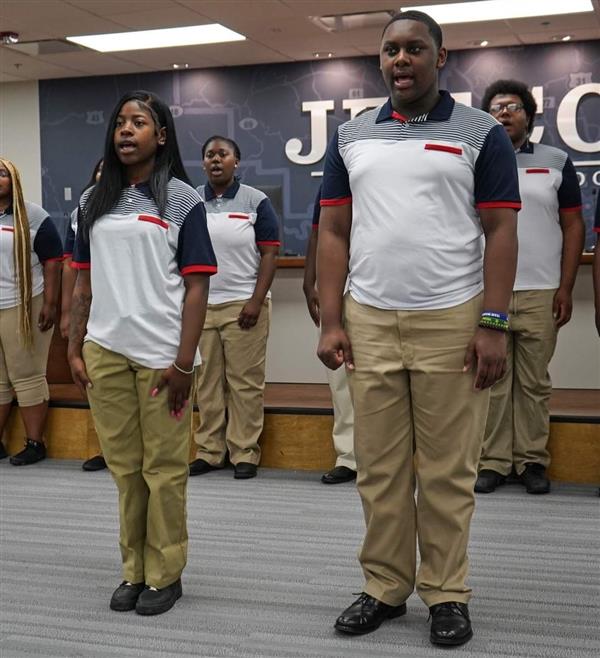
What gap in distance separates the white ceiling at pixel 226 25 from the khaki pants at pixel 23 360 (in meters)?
2.95

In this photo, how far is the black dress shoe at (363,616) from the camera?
2545 mm

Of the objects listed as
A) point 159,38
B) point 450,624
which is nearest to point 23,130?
point 159,38

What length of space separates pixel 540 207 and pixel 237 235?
1.47 meters

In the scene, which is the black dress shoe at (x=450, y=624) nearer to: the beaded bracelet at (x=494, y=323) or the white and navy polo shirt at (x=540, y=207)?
the beaded bracelet at (x=494, y=323)

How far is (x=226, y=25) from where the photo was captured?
759 centimetres

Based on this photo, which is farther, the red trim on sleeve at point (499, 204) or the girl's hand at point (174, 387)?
the girl's hand at point (174, 387)

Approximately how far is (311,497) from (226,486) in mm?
462

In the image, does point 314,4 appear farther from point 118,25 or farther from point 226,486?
point 226,486

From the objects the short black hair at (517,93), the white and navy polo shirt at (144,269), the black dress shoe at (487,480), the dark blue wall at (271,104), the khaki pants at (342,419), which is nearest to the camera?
the white and navy polo shirt at (144,269)

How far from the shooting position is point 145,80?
9508 millimetres

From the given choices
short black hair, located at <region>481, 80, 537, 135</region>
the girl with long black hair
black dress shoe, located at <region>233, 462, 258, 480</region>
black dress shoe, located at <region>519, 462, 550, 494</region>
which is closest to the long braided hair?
black dress shoe, located at <region>233, 462, 258, 480</region>

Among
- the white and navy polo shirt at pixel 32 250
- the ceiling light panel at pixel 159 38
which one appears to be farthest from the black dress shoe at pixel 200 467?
the ceiling light panel at pixel 159 38

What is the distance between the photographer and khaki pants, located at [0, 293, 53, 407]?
507 cm

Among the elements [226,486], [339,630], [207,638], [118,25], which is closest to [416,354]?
[339,630]
